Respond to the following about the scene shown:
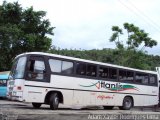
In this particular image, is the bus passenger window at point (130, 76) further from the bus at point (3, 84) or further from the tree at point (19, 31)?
the tree at point (19, 31)

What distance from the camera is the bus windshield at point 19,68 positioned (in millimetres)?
17141

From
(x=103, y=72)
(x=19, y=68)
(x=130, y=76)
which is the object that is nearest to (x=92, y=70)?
(x=103, y=72)

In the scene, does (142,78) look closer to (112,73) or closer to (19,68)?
(112,73)

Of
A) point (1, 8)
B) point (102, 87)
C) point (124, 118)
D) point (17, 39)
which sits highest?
point (1, 8)

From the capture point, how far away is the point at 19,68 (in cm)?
1759

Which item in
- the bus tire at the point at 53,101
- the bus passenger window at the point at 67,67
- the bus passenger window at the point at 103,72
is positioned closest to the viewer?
the bus tire at the point at 53,101

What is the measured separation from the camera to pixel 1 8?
3525 centimetres

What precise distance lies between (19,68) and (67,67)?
8.16 ft

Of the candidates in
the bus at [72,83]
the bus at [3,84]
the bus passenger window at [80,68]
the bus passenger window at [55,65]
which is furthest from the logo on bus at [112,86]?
the bus at [3,84]

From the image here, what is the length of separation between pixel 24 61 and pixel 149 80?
10557mm

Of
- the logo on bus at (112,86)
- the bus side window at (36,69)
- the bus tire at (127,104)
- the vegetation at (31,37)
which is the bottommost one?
the bus tire at (127,104)

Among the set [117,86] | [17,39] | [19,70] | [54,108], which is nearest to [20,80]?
[19,70]

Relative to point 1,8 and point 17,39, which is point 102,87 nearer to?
point 17,39

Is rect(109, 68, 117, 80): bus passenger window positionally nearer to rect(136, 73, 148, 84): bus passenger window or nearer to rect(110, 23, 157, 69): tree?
rect(136, 73, 148, 84): bus passenger window
